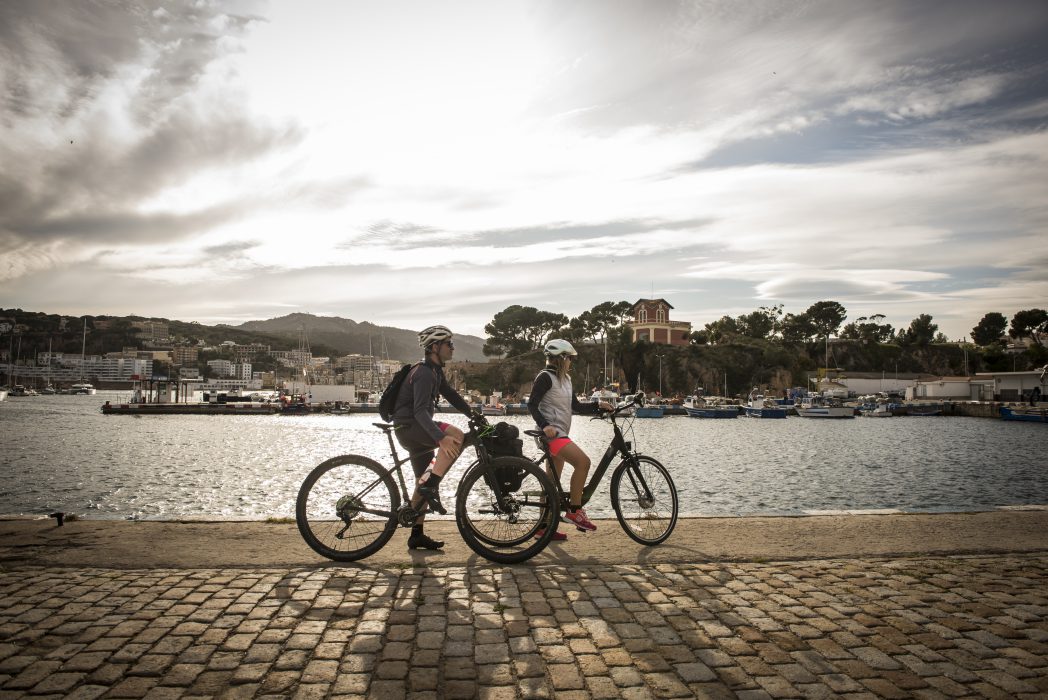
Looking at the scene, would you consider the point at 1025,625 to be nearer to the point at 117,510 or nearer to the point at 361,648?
the point at 361,648

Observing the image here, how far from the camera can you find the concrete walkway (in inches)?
145

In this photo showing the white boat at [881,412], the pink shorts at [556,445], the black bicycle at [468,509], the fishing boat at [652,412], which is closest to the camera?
the black bicycle at [468,509]

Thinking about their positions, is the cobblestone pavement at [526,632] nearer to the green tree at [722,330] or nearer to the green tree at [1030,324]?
the green tree at [722,330]

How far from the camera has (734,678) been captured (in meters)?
3.79

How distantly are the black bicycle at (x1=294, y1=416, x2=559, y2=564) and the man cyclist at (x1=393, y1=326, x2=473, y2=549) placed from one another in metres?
0.18

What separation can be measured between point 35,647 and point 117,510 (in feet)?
63.9

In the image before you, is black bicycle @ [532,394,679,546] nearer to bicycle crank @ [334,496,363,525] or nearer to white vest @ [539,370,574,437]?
white vest @ [539,370,574,437]

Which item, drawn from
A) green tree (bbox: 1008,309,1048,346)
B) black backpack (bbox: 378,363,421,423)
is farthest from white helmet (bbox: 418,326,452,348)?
green tree (bbox: 1008,309,1048,346)

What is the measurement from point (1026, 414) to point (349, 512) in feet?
346

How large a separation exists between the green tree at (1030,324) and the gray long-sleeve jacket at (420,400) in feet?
636

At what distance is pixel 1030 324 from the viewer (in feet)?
529

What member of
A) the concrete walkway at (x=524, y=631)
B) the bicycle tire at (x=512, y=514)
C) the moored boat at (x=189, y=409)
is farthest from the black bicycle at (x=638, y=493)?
the moored boat at (x=189, y=409)

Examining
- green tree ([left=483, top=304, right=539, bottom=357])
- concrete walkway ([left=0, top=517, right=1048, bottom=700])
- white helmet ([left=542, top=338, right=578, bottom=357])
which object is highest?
green tree ([left=483, top=304, right=539, bottom=357])

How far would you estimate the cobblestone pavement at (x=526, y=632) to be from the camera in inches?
145
